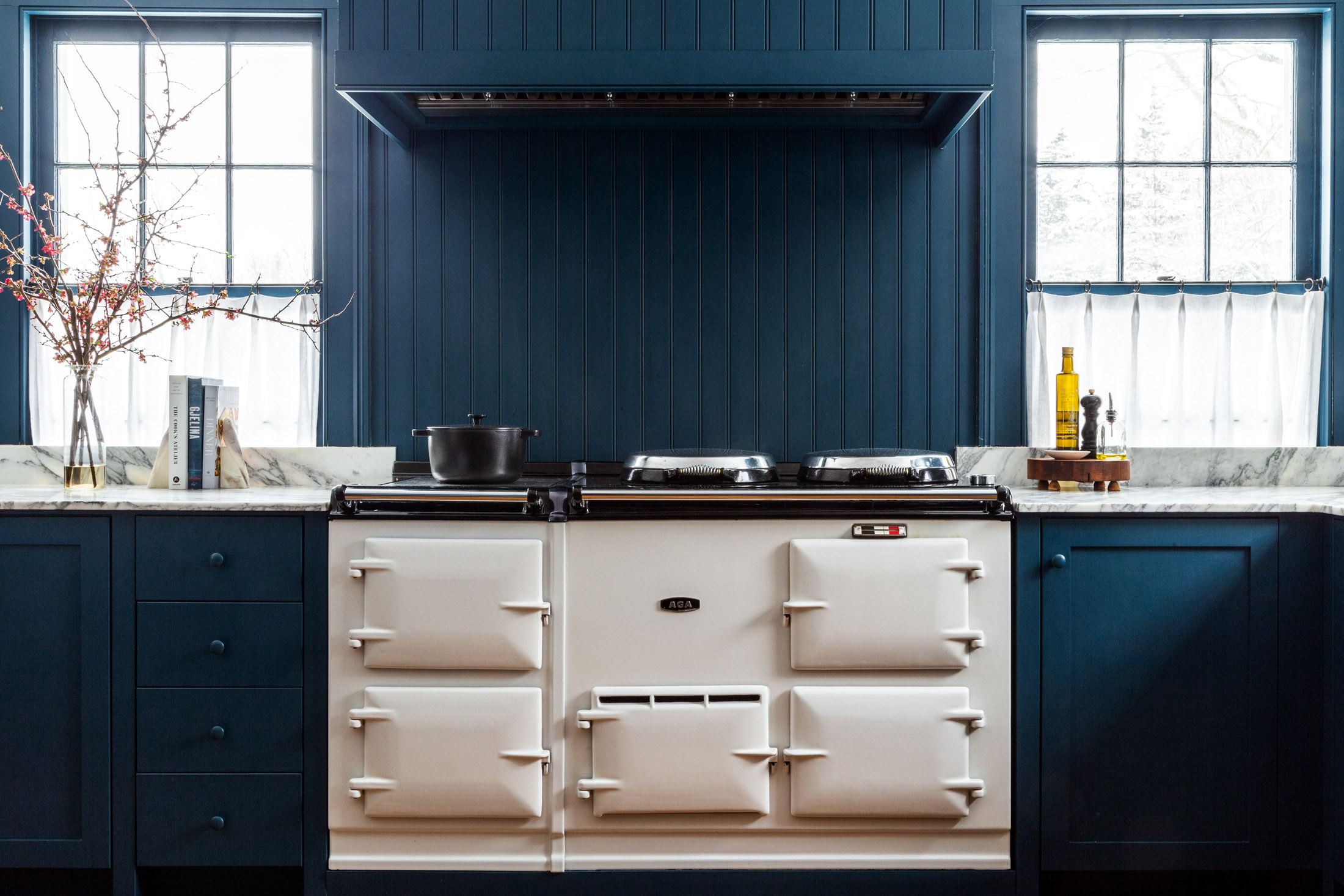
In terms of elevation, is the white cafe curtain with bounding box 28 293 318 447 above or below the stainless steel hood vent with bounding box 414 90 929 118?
below

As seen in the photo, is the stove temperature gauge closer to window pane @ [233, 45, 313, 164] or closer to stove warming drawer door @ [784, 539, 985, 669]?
stove warming drawer door @ [784, 539, 985, 669]

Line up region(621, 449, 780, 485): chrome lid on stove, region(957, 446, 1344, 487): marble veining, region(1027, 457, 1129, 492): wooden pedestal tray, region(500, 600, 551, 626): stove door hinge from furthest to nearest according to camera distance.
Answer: region(957, 446, 1344, 487): marble veining → region(1027, 457, 1129, 492): wooden pedestal tray → region(621, 449, 780, 485): chrome lid on stove → region(500, 600, 551, 626): stove door hinge

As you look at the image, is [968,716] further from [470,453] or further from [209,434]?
[209,434]

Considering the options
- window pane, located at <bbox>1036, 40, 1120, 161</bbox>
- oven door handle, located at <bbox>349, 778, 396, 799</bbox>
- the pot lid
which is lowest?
oven door handle, located at <bbox>349, 778, 396, 799</bbox>

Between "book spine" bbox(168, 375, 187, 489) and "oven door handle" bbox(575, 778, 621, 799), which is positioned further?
"book spine" bbox(168, 375, 187, 489)

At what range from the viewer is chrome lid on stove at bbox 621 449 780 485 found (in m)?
1.91

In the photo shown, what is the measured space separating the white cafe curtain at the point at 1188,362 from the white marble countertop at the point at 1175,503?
412 mm

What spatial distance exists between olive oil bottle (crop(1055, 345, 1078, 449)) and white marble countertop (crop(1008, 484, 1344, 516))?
281 millimetres

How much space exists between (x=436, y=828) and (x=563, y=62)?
1.80 meters

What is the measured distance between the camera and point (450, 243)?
244 centimetres

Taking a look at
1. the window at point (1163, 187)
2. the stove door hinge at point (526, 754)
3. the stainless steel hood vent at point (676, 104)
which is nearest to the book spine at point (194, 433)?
the stainless steel hood vent at point (676, 104)

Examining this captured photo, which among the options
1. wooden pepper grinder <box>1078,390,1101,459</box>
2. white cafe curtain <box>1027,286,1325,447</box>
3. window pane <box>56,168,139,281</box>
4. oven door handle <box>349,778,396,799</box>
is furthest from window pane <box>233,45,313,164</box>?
wooden pepper grinder <box>1078,390,1101,459</box>

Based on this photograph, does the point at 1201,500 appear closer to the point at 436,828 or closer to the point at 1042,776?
the point at 1042,776

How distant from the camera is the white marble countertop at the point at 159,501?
1804 millimetres
